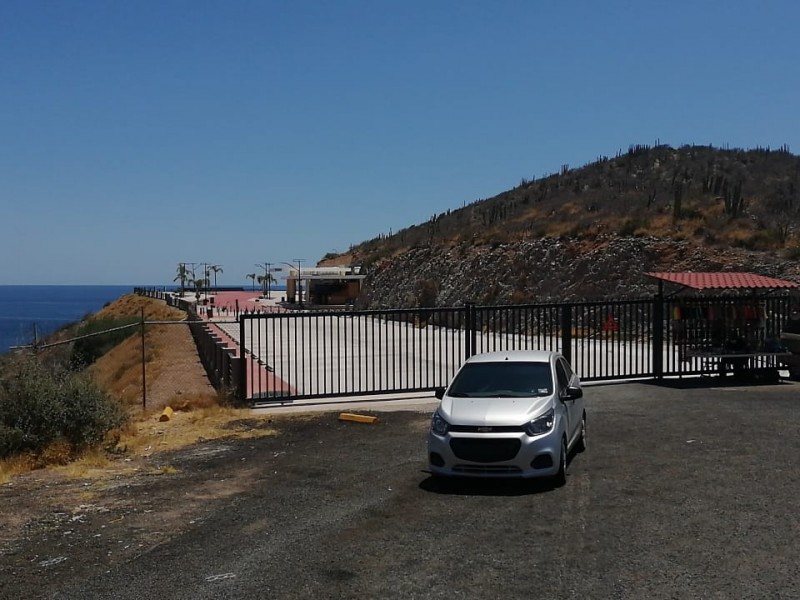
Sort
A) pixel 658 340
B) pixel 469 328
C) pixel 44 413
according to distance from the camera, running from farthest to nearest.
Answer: pixel 658 340, pixel 469 328, pixel 44 413

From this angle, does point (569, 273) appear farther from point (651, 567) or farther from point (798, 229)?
point (651, 567)

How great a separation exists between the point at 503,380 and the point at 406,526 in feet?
10.6

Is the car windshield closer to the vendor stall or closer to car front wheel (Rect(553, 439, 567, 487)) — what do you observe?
car front wheel (Rect(553, 439, 567, 487))

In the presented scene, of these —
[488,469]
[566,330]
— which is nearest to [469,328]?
[566,330]

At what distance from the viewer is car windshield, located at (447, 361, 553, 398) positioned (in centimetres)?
1038

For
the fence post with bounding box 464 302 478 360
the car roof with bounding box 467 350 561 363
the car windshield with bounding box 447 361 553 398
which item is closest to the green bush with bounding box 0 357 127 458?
the car windshield with bounding box 447 361 553 398

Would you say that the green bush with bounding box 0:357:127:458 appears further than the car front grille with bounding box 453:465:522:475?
Yes

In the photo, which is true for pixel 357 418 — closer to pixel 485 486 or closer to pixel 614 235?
pixel 485 486

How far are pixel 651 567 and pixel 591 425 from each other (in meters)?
7.03

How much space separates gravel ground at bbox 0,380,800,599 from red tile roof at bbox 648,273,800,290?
20.0 ft

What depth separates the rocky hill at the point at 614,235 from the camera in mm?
38062

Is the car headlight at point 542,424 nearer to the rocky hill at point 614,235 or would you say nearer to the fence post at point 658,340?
the fence post at point 658,340

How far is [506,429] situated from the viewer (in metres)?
9.34

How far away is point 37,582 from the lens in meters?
6.70
